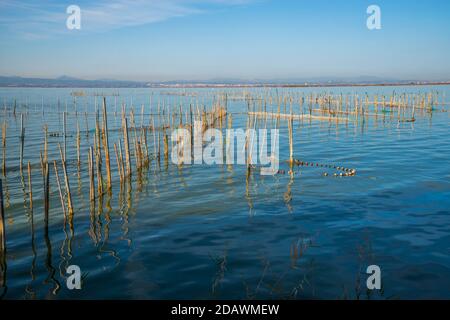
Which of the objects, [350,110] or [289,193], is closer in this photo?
[289,193]

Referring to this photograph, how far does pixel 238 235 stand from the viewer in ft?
30.0

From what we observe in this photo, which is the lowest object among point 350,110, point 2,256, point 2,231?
point 2,256

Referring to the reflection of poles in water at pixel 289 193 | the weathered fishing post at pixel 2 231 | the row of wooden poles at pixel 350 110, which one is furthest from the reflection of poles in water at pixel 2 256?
the row of wooden poles at pixel 350 110

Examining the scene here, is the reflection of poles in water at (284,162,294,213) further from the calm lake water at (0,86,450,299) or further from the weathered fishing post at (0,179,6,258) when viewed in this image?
the weathered fishing post at (0,179,6,258)

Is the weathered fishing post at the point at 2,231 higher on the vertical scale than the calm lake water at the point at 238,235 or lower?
higher

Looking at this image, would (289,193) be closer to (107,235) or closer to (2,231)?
(107,235)

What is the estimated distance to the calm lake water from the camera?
6867 millimetres

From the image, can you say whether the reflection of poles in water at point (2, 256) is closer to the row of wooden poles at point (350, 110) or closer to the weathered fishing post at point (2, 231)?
the weathered fishing post at point (2, 231)

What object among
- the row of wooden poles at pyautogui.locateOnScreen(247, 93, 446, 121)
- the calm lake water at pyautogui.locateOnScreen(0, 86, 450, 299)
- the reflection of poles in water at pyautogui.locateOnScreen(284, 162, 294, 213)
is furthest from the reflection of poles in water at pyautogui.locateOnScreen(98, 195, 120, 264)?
the row of wooden poles at pyautogui.locateOnScreen(247, 93, 446, 121)

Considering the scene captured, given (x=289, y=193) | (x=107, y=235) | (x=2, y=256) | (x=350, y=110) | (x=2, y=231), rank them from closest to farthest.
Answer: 1. (x=2, y=231)
2. (x=2, y=256)
3. (x=107, y=235)
4. (x=289, y=193)
5. (x=350, y=110)

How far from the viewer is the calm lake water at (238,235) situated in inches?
270

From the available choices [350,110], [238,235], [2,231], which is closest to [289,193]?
[238,235]

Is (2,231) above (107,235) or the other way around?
above

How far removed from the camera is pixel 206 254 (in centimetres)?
818
